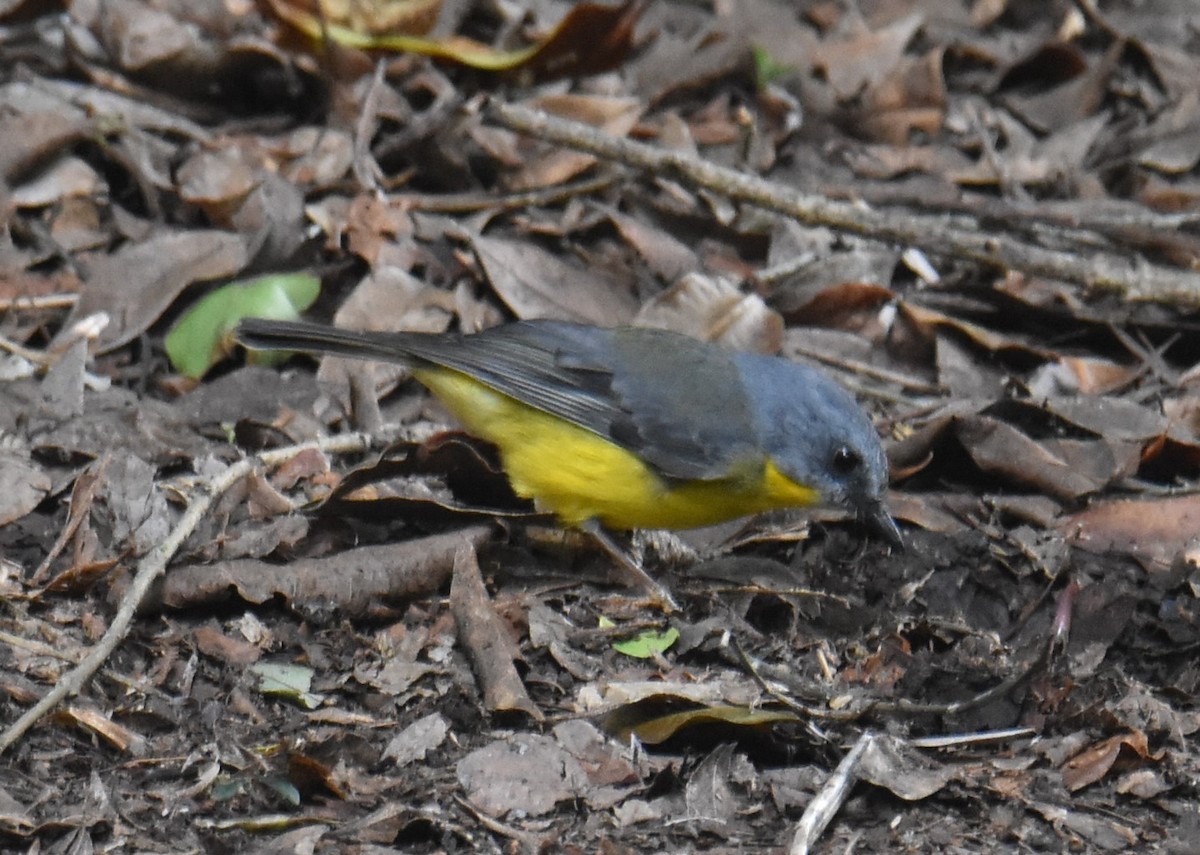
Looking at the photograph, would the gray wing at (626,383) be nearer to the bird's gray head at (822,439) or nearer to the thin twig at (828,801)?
the bird's gray head at (822,439)

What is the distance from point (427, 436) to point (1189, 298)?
Answer: 3366mm

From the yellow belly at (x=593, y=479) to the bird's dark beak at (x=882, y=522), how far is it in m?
0.23

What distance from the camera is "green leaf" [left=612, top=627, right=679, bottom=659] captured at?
16.9ft

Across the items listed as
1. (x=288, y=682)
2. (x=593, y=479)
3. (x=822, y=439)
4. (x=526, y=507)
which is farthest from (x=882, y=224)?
(x=288, y=682)

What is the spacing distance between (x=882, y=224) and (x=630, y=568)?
7.21ft

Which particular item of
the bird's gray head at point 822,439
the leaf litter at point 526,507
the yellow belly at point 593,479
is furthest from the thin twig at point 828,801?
the yellow belly at point 593,479

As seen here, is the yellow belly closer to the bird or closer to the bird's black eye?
the bird

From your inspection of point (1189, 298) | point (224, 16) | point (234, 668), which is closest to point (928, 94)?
point (1189, 298)

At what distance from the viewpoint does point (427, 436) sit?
6.00 meters

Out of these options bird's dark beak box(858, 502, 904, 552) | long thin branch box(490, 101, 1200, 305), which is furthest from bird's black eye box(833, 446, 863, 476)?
long thin branch box(490, 101, 1200, 305)

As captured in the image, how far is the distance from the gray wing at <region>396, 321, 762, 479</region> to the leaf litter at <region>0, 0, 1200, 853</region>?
356mm

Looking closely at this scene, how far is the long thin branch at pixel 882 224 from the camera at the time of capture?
21.3 ft

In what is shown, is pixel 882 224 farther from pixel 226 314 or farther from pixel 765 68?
pixel 226 314

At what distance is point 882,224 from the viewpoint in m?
6.73
